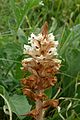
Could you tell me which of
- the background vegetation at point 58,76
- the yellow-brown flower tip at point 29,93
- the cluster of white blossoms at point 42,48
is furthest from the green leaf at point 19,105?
the cluster of white blossoms at point 42,48

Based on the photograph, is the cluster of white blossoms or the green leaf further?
the green leaf

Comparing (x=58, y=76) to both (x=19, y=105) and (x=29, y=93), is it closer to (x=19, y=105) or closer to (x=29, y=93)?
(x=19, y=105)

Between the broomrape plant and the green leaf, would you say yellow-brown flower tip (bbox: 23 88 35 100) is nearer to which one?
the broomrape plant

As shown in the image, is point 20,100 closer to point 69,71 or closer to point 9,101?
point 9,101

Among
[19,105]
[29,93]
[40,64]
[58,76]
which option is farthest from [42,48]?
[58,76]

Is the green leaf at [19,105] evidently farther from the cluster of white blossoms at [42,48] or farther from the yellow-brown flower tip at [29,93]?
the cluster of white blossoms at [42,48]

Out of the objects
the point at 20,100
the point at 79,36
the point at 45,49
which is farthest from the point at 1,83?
the point at 45,49

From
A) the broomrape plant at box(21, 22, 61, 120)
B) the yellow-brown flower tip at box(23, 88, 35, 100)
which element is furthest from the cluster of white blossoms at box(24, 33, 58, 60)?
the yellow-brown flower tip at box(23, 88, 35, 100)
